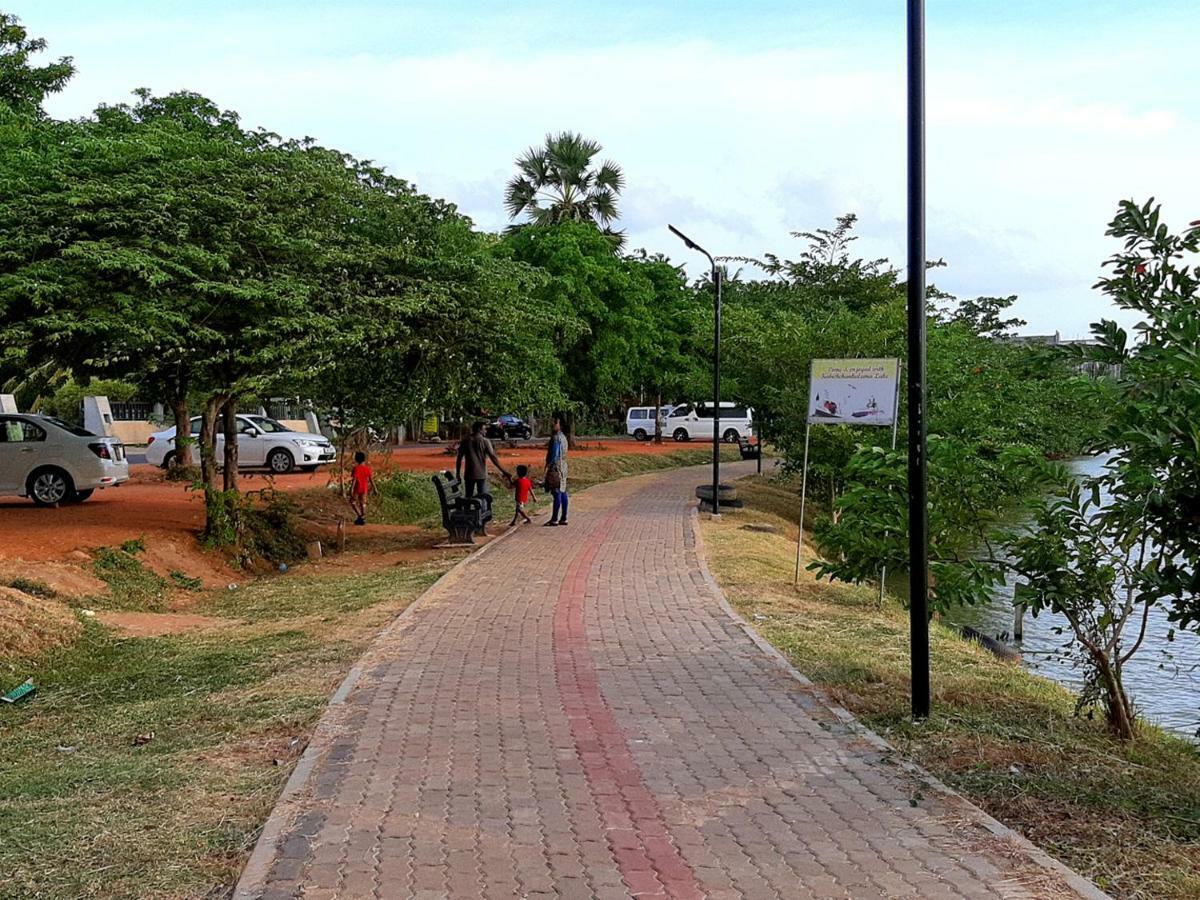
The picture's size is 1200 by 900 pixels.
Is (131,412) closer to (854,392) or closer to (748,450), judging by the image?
(748,450)

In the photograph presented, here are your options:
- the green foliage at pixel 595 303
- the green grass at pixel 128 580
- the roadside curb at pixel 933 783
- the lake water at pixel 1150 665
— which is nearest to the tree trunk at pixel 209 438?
the green grass at pixel 128 580

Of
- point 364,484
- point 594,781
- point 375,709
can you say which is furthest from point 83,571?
point 594,781

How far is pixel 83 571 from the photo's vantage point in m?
13.1

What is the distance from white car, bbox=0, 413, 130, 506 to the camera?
1866 cm

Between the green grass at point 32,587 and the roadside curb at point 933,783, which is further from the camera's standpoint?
the green grass at point 32,587

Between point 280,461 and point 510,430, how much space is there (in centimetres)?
2299

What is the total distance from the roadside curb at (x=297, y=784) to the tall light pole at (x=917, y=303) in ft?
11.0

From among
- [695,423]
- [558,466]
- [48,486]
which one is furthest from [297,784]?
[695,423]

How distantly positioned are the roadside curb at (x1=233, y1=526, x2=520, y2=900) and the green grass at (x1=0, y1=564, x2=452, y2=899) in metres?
0.07

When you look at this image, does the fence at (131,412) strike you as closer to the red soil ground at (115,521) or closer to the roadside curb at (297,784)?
the red soil ground at (115,521)

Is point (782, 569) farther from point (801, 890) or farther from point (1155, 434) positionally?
point (801, 890)

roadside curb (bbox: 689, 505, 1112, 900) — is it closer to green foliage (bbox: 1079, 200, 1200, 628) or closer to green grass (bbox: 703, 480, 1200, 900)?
green grass (bbox: 703, 480, 1200, 900)

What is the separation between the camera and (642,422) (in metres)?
55.8

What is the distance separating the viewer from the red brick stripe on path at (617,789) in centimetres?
444
